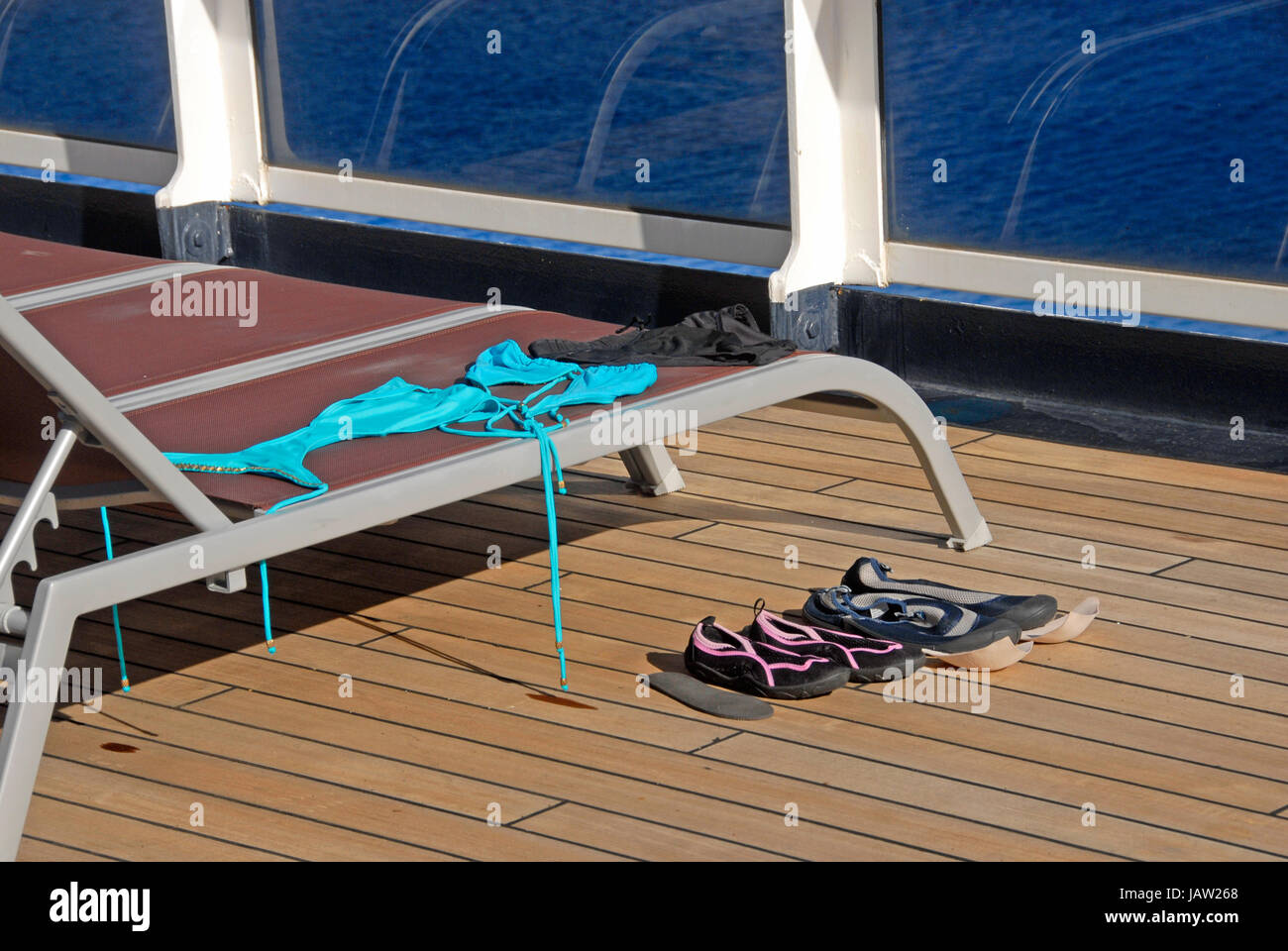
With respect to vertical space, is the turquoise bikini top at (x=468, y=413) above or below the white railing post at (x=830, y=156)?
below

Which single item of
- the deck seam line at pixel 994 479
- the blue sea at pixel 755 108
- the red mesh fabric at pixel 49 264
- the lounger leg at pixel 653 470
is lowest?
the deck seam line at pixel 994 479

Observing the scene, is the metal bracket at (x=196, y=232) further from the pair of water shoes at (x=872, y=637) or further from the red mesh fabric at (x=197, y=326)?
the pair of water shoes at (x=872, y=637)

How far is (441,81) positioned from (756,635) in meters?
2.99

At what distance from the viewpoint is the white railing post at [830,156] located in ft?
15.3

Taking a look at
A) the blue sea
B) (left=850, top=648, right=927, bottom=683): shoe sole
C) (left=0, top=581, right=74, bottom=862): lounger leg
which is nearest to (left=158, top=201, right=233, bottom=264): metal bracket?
the blue sea

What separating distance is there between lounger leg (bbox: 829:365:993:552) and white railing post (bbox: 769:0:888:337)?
3.74 ft

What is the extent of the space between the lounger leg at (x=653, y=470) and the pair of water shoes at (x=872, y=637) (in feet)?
2.79

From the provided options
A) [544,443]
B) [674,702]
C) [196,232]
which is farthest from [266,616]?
[196,232]

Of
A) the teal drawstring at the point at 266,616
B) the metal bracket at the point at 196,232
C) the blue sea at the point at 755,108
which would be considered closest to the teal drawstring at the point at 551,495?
the teal drawstring at the point at 266,616

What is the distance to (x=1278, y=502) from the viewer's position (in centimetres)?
396

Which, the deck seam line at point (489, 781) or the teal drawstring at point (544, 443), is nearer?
the deck seam line at point (489, 781)

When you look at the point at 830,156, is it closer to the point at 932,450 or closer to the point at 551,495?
the point at 932,450

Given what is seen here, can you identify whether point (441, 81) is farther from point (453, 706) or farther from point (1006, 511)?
point (453, 706)
